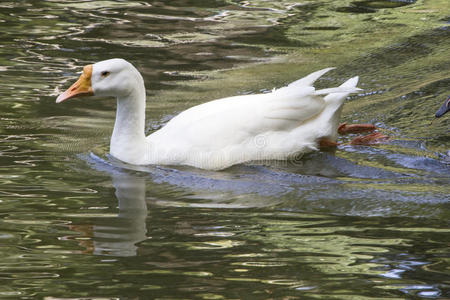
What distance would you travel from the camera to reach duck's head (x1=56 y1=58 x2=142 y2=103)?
8109 mm

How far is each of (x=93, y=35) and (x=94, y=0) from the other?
2.69 metres

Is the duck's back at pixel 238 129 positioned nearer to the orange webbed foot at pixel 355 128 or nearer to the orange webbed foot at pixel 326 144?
the orange webbed foot at pixel 326 144

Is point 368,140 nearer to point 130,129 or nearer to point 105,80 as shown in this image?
point 130,129

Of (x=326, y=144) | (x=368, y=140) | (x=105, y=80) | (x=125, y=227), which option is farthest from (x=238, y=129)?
(x=125, y=227)

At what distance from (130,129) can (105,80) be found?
0.54 metres

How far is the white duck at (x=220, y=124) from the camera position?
8.03m

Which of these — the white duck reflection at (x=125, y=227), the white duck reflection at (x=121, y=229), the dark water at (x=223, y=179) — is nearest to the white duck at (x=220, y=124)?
the dark water at (x=223, y=179)

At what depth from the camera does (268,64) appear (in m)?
12.1

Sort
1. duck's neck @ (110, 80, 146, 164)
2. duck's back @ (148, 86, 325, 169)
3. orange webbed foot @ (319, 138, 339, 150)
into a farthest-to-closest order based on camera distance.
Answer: orange webbed foot @ (319, 138, 339, 150) < duck's neck @ (110, 80, 146, 164) < duck's back @ (148, 86, 325, 169)

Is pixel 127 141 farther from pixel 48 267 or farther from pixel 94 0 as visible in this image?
pixel 94 0

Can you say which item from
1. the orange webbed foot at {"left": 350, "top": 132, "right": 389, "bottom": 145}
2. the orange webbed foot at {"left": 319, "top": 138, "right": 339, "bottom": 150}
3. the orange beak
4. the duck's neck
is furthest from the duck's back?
the orange beak

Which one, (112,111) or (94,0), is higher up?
(94,0)

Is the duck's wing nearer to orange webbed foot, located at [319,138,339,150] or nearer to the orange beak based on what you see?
orange webbed foot, located at [319,138,339,150]

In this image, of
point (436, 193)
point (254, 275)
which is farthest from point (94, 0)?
point (254, 275)
